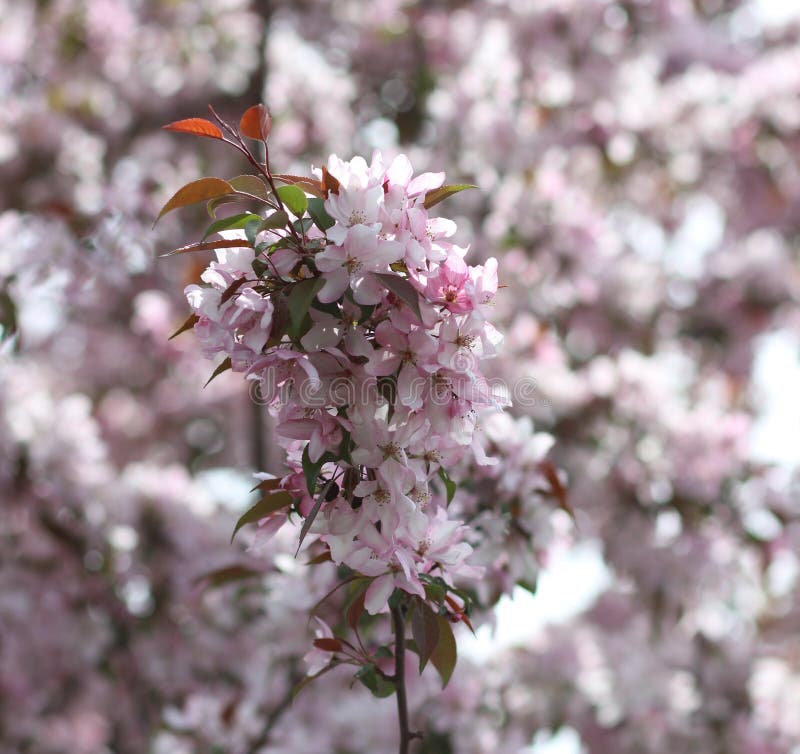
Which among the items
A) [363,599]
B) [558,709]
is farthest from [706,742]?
[363,599]

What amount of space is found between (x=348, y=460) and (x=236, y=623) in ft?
6.74

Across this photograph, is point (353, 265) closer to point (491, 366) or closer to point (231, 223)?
point (231, 223)

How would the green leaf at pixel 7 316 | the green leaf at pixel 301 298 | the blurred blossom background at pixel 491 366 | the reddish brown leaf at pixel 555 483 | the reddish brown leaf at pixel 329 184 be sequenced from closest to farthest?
the green leaf at pixel 301 298, the reddish brown leaf at pixel 329 184, the reddish brown leaf at pixel 555 483, the green leaf at pixel 7 316, the blurred blossom background at pixel 491 366

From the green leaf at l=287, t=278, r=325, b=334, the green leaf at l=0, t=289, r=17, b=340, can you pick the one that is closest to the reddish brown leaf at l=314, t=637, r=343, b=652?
the green leaf at l=287, t=278, r=325, b=334

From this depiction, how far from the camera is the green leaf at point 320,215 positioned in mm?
1068

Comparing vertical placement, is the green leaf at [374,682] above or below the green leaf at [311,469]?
below

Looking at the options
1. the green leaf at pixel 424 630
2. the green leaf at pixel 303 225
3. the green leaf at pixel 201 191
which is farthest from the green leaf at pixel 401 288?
the green leaf at pixel 424 630

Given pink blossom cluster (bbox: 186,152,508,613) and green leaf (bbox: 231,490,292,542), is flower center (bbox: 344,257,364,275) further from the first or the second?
green leaf (bbox: 231,490,292,542)

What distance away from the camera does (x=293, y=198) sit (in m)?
1.07

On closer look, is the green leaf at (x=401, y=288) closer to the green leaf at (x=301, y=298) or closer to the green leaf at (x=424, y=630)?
the green leaf at (x=301, y=298)

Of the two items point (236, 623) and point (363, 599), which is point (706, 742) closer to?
point (236, 623)

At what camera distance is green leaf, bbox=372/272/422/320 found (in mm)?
1012

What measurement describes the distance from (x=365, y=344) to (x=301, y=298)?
9 centimetres

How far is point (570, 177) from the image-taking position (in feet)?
13.4
